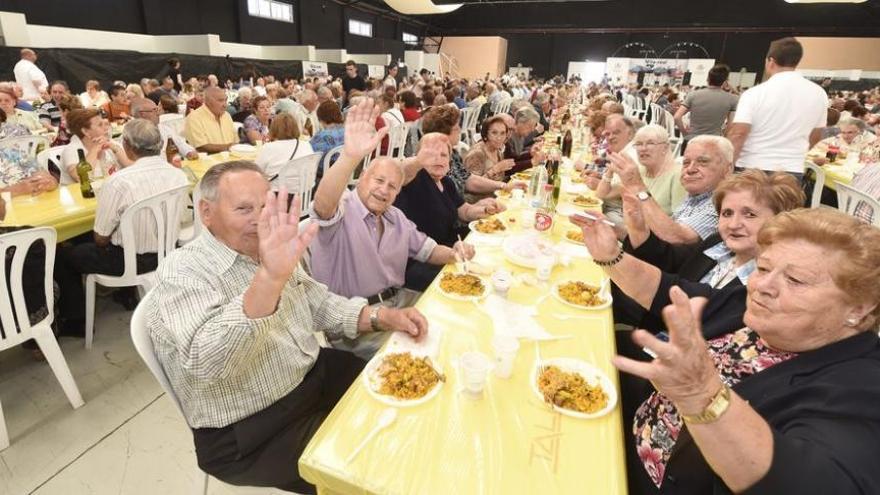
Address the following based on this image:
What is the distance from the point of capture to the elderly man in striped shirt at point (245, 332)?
1.07 metres

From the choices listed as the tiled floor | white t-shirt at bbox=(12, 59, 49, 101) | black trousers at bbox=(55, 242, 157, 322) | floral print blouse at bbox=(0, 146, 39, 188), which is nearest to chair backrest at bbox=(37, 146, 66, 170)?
floral print blouse at bbox=(0, 146, 39, 188)

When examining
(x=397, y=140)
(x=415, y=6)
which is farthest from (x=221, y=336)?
(x=415, y=6)

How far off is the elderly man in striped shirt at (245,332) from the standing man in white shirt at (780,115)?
11.1 ft

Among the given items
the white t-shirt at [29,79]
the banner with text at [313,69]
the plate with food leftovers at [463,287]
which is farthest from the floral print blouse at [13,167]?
the banner with text at [313,69]

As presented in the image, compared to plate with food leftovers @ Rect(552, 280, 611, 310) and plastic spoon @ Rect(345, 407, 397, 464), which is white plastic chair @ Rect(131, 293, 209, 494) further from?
plate with food leftovers @ Rect(552, 280, 611, 310)

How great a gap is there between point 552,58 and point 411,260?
23.1 m

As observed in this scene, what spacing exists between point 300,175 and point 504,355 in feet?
9.08

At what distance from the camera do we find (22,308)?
1.88 metres

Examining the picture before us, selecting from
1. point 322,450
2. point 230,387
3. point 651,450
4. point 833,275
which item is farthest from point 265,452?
point 833,275

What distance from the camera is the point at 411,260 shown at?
2434 mm

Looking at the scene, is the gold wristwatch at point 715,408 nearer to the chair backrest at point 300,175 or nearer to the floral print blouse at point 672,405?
the floral print blouse at point 672,405

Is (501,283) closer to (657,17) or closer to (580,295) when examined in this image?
(580,295)

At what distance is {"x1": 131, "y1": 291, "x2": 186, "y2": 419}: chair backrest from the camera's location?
117 cm

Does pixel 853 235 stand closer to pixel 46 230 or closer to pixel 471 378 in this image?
pixel 471 378
